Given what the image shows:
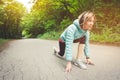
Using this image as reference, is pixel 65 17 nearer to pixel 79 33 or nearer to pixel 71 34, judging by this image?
pixel 79 33

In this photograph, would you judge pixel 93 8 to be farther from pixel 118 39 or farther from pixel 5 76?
pixel 5 76

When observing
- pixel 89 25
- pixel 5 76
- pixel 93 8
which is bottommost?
pixel 5 76

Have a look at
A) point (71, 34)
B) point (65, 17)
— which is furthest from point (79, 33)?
point (65, 17)

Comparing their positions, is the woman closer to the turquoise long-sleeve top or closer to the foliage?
the turquoise long-sleeve top

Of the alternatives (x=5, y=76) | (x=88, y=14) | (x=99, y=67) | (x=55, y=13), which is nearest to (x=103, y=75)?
(x=99, y=67)

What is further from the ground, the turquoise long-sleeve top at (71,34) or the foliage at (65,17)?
the foliage at (65,17)

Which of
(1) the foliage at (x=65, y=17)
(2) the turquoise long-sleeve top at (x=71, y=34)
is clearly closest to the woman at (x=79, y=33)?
(2) the turquoise long-sleeve top at (x=71, y=34)

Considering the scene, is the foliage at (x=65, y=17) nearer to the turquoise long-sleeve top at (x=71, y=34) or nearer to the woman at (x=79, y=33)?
the woman at (x=79, y=33)

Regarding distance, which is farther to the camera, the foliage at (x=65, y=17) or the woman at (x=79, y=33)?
the foliage at (x=65, y=17)

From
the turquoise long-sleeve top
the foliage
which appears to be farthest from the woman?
the foliage

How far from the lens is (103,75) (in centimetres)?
409

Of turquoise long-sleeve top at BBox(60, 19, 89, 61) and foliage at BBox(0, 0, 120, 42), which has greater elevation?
foliage at BBox(0, 0, 120, 42)

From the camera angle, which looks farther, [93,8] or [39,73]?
[93,8]

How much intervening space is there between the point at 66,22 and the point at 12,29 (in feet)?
26.7
